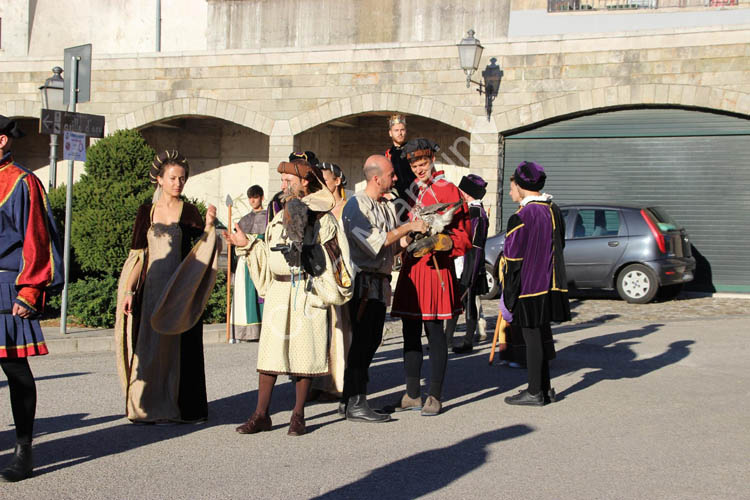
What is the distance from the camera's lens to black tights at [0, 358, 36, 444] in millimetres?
5000

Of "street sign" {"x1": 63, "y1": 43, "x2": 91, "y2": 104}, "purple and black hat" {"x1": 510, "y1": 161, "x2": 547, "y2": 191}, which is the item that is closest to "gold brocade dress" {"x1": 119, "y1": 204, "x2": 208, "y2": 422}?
"purple and black hat" {"x1": 510, "y1": 161, "x2": 547, "y2": 191}

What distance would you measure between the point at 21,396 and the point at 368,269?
8.19 feet

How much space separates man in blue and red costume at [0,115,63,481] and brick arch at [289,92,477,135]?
15186mm

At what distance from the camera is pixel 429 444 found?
5949 mm

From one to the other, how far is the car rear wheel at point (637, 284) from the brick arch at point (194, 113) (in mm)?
9596

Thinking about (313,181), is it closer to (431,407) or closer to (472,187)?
(431,407)

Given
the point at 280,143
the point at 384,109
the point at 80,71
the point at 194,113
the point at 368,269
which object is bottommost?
the point at 368,269

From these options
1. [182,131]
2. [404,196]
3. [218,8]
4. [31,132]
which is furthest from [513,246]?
[218,8]

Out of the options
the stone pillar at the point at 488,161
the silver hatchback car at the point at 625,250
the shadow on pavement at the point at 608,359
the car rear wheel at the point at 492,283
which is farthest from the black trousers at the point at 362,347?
the stone pillar at the point at 488,161

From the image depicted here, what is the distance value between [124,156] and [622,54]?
10.1 metres

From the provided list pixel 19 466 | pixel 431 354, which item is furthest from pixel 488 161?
pixel 19 466

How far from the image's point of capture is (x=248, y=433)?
20.2ft

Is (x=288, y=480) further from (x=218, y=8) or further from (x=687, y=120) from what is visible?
(x=218, y=8)

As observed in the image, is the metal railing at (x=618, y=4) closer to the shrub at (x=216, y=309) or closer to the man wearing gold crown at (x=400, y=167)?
the shrub at (x=216, y=309)
